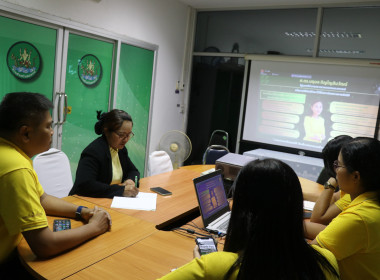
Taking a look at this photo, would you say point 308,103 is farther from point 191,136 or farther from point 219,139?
point 191,136

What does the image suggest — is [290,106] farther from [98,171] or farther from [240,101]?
[98,171]

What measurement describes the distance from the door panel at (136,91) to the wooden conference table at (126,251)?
2565mm

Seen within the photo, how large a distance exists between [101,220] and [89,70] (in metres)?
2.67

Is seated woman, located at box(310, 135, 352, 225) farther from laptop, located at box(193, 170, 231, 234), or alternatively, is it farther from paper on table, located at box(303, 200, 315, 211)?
laptop, located at box(193, 170, 231, 234)

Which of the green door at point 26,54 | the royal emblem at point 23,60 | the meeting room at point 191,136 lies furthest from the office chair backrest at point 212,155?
the royal emblem at point 23,60

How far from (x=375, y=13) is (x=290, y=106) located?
160 cm

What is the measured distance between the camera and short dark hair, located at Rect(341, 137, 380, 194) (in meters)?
1.42

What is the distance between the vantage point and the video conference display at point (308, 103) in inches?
181

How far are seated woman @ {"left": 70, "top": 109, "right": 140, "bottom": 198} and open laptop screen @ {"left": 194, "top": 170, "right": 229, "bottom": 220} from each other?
0.56 metres

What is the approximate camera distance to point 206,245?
1.62m

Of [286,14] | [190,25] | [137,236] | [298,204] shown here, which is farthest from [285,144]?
[298,204]

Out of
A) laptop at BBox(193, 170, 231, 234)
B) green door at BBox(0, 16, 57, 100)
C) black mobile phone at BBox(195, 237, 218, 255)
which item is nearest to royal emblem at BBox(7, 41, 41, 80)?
green door at BBox(0, 16, 57, 100)

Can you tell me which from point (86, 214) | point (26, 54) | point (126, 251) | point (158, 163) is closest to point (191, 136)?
point (158, 163)

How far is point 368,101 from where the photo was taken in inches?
179
